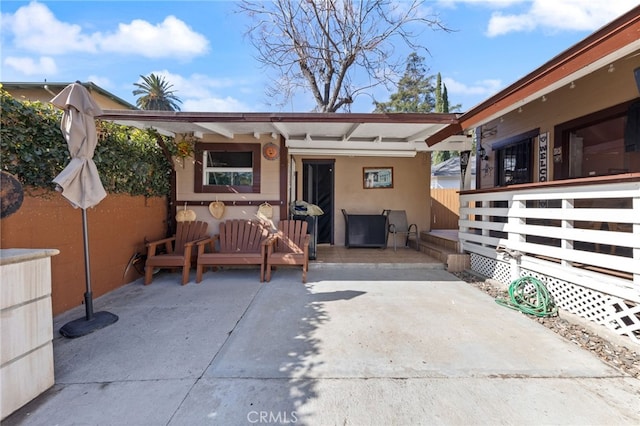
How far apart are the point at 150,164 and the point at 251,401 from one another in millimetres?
4184

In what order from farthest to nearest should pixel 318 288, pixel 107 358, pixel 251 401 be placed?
1. pixel 318 288
2. pixel 107 358
3. pixel 251 401

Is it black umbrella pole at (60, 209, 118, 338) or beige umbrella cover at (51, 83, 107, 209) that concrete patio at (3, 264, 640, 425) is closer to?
black umbrella pole at (60, 209, 118, 338)

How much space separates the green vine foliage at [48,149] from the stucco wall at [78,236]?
215mm

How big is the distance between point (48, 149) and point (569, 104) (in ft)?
23.6

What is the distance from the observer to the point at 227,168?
5441 mm

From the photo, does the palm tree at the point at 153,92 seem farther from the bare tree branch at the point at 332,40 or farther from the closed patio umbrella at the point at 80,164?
the closed patio umbrella at the point at 80,164

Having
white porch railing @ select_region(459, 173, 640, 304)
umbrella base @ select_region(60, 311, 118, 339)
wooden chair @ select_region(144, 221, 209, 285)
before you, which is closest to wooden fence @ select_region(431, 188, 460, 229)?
white porch railing @ select_region(459, 173, 640, 304)

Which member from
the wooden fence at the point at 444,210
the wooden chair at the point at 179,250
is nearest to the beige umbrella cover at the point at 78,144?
the wooden chair at the point at 179,250

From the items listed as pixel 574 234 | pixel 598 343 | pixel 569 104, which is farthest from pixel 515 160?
pixel 598 343

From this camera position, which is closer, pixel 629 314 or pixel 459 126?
pixel 629 314

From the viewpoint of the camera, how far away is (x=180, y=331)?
274cm

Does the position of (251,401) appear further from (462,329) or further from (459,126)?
(459,126)

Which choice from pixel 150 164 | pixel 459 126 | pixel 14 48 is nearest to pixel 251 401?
pixel 150 164
